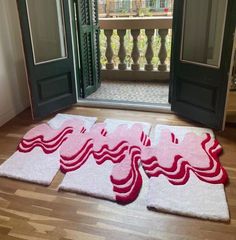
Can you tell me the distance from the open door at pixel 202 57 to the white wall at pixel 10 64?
1.79 meters

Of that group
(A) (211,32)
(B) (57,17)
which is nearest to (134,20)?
(B) (57,17)

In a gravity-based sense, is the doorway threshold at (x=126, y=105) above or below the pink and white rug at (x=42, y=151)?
above

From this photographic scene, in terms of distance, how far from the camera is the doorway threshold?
10.5 ft

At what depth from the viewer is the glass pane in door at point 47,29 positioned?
285 centimetres

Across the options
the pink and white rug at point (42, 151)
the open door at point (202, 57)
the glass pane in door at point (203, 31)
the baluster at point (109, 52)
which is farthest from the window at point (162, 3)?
the pink and white rug at point (42, 151)

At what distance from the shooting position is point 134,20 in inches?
153

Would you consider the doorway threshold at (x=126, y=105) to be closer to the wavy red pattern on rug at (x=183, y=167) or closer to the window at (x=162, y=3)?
the wavy red pattern on rug at (x=183, y=167)

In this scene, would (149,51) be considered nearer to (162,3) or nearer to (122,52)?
(122,52)

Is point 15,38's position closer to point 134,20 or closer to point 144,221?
point 134,20

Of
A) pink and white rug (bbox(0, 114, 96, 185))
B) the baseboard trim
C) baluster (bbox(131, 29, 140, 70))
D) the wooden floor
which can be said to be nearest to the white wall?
the baseboard trim

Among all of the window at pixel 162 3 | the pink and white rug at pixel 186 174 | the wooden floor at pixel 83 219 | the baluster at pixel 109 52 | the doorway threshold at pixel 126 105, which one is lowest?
the wooden floor at pixel 83 219

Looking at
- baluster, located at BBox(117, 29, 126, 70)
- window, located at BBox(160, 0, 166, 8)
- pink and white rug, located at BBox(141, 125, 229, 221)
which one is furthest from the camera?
window, located at BBox(160, 0, 166, 8)

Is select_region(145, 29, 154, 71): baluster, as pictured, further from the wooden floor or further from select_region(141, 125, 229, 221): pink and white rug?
the wooden floor

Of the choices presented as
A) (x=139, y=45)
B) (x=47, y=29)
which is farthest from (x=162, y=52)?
(x=47, y=29)
